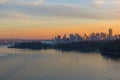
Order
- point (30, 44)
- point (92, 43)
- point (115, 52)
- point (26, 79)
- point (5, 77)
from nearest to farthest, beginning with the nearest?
point (26, 79)
point (5, 77)
point (115, 52)
point (92, 43)
point (30, 44)

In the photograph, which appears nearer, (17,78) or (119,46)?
(17,78)

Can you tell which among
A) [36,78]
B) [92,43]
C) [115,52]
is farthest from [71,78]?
[92,43]

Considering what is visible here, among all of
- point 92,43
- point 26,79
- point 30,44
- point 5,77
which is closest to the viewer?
point 26,79

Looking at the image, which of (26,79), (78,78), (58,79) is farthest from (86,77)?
(26,79)

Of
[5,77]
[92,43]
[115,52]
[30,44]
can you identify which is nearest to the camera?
[5,77]

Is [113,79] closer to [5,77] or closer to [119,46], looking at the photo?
[5,77]

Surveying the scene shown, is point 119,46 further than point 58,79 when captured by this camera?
Yes

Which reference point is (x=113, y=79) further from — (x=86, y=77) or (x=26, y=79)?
(x=26, y=79)

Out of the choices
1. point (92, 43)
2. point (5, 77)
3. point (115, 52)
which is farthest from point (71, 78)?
point (92, 43)
